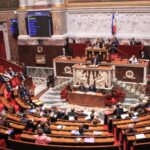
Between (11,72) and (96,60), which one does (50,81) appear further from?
(96,60)

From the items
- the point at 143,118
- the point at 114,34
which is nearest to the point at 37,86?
the point at 114,34

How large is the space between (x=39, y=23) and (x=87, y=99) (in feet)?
25.0

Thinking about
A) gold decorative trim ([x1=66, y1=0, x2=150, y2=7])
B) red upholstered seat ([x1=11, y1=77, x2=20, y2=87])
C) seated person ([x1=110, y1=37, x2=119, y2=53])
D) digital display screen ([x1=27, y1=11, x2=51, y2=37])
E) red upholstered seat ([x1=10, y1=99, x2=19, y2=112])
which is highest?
gold decorative trim ([x1=66, y1=0, x2=150, y2=7])

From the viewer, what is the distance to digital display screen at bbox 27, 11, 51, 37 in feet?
67.7

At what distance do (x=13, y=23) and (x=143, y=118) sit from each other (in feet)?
47.2

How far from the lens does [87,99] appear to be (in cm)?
1667

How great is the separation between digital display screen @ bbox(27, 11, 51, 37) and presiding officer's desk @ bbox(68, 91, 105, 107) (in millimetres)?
6158

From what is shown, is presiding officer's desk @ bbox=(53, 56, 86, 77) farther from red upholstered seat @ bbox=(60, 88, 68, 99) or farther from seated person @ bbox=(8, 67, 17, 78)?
seated person @ bbox=(8, 67, 17, 78)

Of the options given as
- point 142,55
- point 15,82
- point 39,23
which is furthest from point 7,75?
point 142,55

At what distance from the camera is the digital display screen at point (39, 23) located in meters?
20.6

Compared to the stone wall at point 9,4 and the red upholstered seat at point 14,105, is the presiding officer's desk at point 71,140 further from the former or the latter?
the stone wall at point 9,4

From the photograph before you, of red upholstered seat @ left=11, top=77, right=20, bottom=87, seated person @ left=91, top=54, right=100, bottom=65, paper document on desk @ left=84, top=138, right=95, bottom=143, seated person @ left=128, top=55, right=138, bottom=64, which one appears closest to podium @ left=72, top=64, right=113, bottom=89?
seated person @ left=91, top=54, right=100, bottom=65

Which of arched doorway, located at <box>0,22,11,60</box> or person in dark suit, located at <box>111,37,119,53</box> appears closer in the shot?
person in dark suit, located at <box>111,37,119,53</box>

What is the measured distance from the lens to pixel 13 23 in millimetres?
22281
